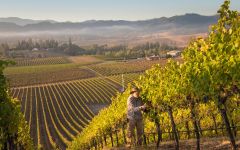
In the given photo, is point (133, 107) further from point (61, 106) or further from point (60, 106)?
point (60, 106)

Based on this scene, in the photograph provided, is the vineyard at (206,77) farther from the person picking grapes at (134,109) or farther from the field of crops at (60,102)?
the field of crops at (60,102)

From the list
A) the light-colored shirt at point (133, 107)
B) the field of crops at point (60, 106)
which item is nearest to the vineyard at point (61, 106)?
the field of crops at point (60, 106)

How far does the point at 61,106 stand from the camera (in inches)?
5123

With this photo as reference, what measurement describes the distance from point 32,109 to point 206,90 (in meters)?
111

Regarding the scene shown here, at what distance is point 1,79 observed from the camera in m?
22.3

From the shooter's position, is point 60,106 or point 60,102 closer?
point 60,106

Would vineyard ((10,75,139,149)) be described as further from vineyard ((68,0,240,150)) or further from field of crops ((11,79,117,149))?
vineyard ((68,0,240,150))

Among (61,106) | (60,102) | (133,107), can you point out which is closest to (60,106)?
(61,106)

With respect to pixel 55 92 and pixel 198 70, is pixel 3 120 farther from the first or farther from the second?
pixel 55 92

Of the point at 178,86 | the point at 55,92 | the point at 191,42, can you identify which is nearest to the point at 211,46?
the point at 191,42

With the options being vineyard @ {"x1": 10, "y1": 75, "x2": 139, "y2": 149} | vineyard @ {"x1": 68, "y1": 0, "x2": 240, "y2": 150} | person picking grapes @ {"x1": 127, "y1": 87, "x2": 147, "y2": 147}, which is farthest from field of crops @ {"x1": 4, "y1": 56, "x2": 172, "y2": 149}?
person picking grapes @ {"x1": 127, "y1": 87, "x2": 147, "y2": 147}

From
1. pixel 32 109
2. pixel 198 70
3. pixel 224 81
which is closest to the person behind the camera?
pixel 224 81

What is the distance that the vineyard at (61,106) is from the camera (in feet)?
316

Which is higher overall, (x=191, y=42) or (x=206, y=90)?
(x=191, y=42)
